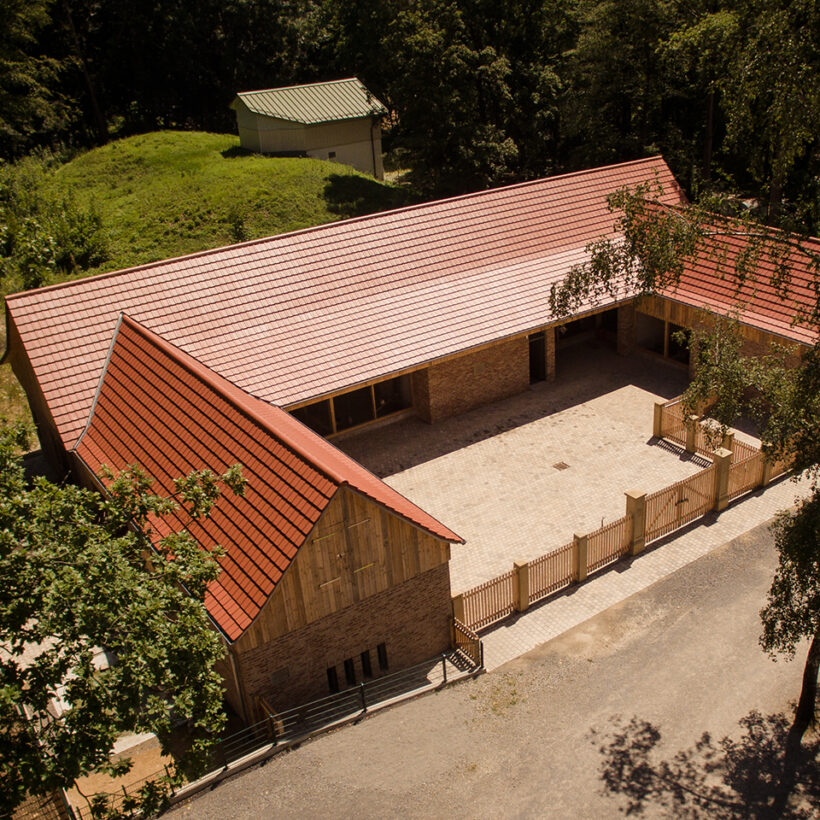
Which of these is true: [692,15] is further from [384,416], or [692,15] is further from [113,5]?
[113,5]

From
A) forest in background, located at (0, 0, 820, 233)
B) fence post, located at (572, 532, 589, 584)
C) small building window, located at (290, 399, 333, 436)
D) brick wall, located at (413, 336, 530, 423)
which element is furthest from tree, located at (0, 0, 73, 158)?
fence post, located at (572, 532, 589, 584)

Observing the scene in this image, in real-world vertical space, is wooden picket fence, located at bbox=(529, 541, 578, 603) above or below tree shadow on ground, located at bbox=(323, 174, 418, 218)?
below

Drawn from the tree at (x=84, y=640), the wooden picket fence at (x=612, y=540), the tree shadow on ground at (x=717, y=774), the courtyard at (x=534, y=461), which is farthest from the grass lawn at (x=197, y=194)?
the tree shadow on ground at (x=717, y=774)

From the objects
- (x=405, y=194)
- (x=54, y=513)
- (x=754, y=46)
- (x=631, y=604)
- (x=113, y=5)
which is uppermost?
(x=113, y=5)

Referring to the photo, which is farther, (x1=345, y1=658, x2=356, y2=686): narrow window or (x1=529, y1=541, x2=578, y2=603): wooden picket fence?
(x1=529, y1=541, x2=578, y2=603): wooden picket fence

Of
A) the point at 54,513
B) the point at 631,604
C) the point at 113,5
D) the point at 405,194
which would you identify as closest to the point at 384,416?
the point at 631,604

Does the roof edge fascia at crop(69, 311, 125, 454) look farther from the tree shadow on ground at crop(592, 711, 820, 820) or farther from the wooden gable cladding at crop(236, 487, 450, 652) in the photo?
the tree shadow on ground at crop(592, 711, 820, 820)

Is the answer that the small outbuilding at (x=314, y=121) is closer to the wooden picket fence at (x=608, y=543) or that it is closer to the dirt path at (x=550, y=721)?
the wooden picket fence at (x=608, y=543)
